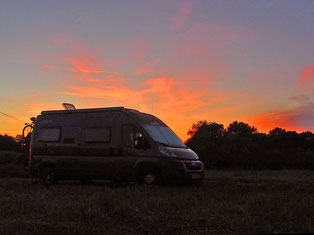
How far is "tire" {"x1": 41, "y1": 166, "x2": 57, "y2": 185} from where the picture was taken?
1348 cm

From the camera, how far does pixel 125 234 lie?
5.24m

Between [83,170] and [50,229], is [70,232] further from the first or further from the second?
[83,170]

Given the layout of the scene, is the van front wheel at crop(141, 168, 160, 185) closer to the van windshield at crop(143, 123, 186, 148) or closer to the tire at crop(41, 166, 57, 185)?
the van windshield at crop(143, 123, 186, 148)

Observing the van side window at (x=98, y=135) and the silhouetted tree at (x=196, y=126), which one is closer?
the van side window at (x=98, y=135)

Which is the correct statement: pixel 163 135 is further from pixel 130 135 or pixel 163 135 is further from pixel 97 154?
pixel 97 154

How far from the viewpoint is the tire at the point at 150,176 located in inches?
446

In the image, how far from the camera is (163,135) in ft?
40.0

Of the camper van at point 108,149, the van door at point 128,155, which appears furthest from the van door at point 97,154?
the van door at point 128,155

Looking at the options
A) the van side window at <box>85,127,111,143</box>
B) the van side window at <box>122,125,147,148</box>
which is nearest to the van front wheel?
the van side window at <box>122,125,147,148</box>

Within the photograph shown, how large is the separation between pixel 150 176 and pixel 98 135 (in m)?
2.43

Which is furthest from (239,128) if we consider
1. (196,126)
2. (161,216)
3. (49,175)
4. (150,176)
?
(161,216)

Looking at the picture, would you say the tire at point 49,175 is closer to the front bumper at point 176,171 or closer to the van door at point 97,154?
the van door at point 97,154

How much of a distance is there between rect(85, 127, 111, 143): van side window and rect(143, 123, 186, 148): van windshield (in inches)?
56.5

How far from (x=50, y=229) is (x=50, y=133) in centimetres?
852
